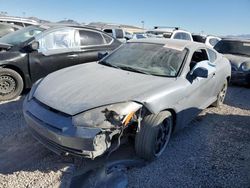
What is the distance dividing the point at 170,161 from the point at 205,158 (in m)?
0.55

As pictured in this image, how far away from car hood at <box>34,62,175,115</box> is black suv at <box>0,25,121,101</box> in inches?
60.4

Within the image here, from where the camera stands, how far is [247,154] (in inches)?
162

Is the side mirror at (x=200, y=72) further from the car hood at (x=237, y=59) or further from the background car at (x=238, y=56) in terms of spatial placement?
the car hood at (x=237, y=59)

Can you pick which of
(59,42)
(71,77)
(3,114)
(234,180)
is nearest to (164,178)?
(234,180)

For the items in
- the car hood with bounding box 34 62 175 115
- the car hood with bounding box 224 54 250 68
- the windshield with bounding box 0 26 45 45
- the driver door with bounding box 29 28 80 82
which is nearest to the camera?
the car hood with bounding box 34 62 175 115

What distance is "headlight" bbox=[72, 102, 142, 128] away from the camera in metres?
2.92

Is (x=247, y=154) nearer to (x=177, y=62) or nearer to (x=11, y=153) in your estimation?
(x=177, y=62)

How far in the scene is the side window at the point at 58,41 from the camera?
6.02 meters

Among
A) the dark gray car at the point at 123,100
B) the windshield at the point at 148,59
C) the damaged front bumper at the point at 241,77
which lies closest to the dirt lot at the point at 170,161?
the dark gray car at the point at 123,100

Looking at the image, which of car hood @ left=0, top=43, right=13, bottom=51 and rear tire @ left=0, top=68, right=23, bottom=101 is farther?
car hood @ left=0, top=43, right=13, bottom=51

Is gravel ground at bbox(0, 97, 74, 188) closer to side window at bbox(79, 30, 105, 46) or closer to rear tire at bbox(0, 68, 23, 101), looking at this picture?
rear tire at bbox(0, 68, 23, 101)

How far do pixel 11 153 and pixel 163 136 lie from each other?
2.02 meters

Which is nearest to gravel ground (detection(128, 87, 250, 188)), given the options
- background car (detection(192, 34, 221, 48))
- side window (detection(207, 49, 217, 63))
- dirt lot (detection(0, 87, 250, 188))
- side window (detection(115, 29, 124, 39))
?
dirt lot (detection(0, 87, 250, 188))

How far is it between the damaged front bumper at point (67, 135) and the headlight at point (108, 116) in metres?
0.06
